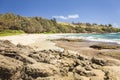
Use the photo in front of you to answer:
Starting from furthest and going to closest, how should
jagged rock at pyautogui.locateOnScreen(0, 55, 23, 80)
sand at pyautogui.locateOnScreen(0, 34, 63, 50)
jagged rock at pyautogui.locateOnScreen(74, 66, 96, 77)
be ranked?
sand at pyautogui.locateOnScreen(0, 34, 63, 50) → jagged rock at pyautogui.locateOnScreen(74, 66, 96, 77) → jagged rock at pyautogui.locateOnScreen(0, 55, 23, 80)

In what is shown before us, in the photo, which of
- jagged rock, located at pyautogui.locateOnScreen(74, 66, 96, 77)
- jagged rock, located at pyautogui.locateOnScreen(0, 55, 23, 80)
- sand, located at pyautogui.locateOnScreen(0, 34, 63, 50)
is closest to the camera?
jagged rock, located at pyautogui.locateOnScreen(0, 55, 23, 80)

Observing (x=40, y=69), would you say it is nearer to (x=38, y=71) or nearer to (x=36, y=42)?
(x=38, y=71)

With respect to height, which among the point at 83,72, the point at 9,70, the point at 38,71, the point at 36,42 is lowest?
the point at 36,42

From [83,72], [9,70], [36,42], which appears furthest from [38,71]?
[36,42]

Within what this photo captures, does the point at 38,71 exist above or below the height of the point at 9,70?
below

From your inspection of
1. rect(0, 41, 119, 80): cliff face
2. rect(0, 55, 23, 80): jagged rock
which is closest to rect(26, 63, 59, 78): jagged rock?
rect(0, 41, 119, 80): cliff face

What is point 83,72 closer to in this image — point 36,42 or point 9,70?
point 9,70

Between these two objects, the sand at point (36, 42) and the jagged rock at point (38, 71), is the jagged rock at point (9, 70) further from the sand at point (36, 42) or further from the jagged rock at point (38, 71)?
the sand at point (36, 42)

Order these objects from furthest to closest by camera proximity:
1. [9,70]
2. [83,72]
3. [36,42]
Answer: [36,42]
[83,72]
[9,70]

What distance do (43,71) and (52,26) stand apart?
138 m

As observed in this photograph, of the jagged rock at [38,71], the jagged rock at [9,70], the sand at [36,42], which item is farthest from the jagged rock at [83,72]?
the sand at [36,42]

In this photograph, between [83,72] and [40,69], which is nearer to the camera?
[40,69]

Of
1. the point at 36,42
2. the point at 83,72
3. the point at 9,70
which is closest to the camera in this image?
the point at 9,70

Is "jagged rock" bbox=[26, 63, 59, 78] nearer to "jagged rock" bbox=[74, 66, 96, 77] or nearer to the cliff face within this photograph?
the cliff face
